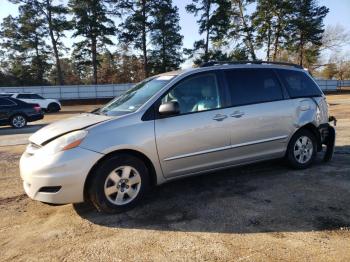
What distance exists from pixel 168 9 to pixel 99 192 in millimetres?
34833

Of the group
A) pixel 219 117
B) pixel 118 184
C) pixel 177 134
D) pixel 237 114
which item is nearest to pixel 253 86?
pixel 237 114

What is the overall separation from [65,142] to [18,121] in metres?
13.1

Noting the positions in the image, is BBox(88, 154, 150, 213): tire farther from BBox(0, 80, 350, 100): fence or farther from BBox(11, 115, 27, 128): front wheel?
BBox(0, 80, 350, 100): fence

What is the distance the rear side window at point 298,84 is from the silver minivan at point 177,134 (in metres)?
0.02

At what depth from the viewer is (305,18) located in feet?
140

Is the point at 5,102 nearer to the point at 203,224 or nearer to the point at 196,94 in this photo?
the point at 196,94

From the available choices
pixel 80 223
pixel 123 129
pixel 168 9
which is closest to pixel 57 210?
pixel 80 223

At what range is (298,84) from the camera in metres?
5.98

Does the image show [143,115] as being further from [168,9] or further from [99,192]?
[168,9]

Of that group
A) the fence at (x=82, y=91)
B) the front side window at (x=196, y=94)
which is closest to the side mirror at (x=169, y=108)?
the front side window at (x=196, y=94)

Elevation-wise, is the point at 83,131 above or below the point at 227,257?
above

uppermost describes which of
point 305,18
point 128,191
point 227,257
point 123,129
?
point 305,18

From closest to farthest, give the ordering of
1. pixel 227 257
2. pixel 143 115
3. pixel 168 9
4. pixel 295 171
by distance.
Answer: pixel 227 257 < pixel 143 115 < pixel 295 171 < pixel 168 9

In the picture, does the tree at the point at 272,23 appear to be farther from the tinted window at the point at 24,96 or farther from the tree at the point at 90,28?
the tinted window at the point at 24,96
